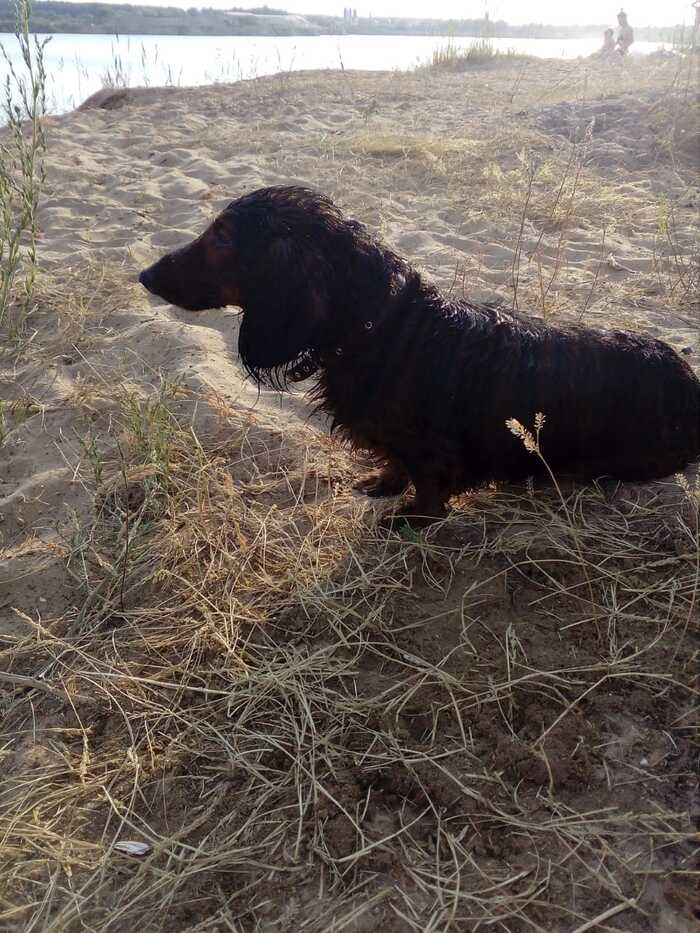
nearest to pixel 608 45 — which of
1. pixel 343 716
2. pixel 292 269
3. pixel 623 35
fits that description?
pixel 623 35

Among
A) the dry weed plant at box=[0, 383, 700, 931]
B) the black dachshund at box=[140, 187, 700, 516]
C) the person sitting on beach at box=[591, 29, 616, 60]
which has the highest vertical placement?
the person sitting on beach at box=[591, 29, 616, 60]

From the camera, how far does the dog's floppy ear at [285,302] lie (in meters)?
A: 2.35

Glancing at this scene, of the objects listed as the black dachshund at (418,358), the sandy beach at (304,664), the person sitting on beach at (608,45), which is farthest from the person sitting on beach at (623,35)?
the black dachshund at (418,358)

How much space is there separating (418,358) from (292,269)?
55 cm

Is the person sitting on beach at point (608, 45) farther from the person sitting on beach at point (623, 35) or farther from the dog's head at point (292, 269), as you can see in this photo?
the dog's head at point (292, 269)

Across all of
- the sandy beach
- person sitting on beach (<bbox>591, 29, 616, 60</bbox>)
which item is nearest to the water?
person sitting on beach (<bbox>591, 29, 616, 60</bbox>)

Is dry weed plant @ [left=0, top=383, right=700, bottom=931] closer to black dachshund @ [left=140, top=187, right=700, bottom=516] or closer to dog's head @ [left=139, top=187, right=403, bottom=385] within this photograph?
black dachshund @ [left=140, top=187, right=700, bottom=516]

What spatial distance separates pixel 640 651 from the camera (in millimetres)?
2039

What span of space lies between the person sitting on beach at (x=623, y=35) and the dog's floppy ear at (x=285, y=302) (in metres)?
16.5

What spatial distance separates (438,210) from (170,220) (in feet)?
7.05

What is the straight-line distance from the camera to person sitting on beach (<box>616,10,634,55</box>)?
1524 centimetres

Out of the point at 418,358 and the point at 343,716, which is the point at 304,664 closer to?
the point at 343,716

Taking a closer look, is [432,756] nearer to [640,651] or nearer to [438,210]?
[640,651]

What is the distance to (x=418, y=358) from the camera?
2518 mm
